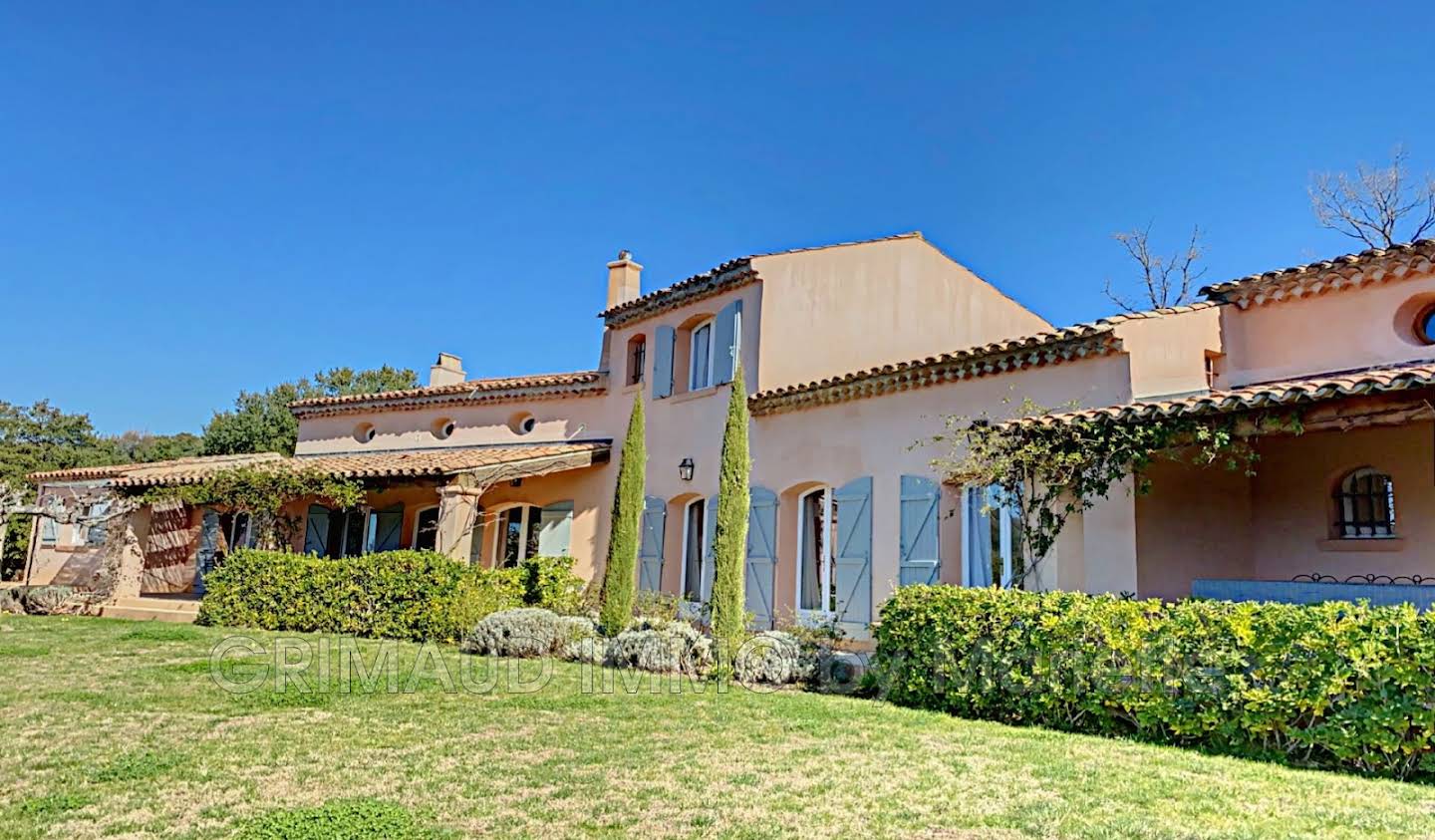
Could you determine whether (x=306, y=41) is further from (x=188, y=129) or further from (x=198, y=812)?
(x=198, y=812)

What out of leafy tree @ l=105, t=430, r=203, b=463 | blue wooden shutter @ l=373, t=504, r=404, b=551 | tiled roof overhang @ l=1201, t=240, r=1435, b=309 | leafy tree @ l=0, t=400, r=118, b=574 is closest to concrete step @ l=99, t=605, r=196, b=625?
blue wooden shutter @ l=373, t=504, r=404, b=551

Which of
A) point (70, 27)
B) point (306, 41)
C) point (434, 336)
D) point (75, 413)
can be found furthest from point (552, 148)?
point (75, 413)

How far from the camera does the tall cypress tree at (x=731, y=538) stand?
11531mm

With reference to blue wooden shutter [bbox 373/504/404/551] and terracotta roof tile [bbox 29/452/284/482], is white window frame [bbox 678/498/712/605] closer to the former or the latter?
blue wooden shutter [bbox 373/504/404/551]

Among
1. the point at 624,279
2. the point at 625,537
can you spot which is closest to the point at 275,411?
the point at 624,279

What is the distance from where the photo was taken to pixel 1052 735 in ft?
24.5

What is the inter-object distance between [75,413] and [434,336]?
2668cm

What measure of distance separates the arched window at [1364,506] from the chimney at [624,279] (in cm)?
1364

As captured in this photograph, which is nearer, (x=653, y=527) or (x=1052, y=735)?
(x=1052, y=735)

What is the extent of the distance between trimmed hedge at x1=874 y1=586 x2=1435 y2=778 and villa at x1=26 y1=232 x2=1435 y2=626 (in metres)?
2.14

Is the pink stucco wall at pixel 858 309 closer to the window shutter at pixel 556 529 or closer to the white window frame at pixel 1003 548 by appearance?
the white window frame at pixel 1003 548

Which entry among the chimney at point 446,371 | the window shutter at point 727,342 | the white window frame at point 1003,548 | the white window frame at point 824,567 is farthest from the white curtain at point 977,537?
the chimney at point 446,371

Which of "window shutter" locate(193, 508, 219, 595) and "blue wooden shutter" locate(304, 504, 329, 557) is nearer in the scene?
"blue wooden shutter" locate(304, 504, 329, 557)

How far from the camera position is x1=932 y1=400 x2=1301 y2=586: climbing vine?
8.86 m
